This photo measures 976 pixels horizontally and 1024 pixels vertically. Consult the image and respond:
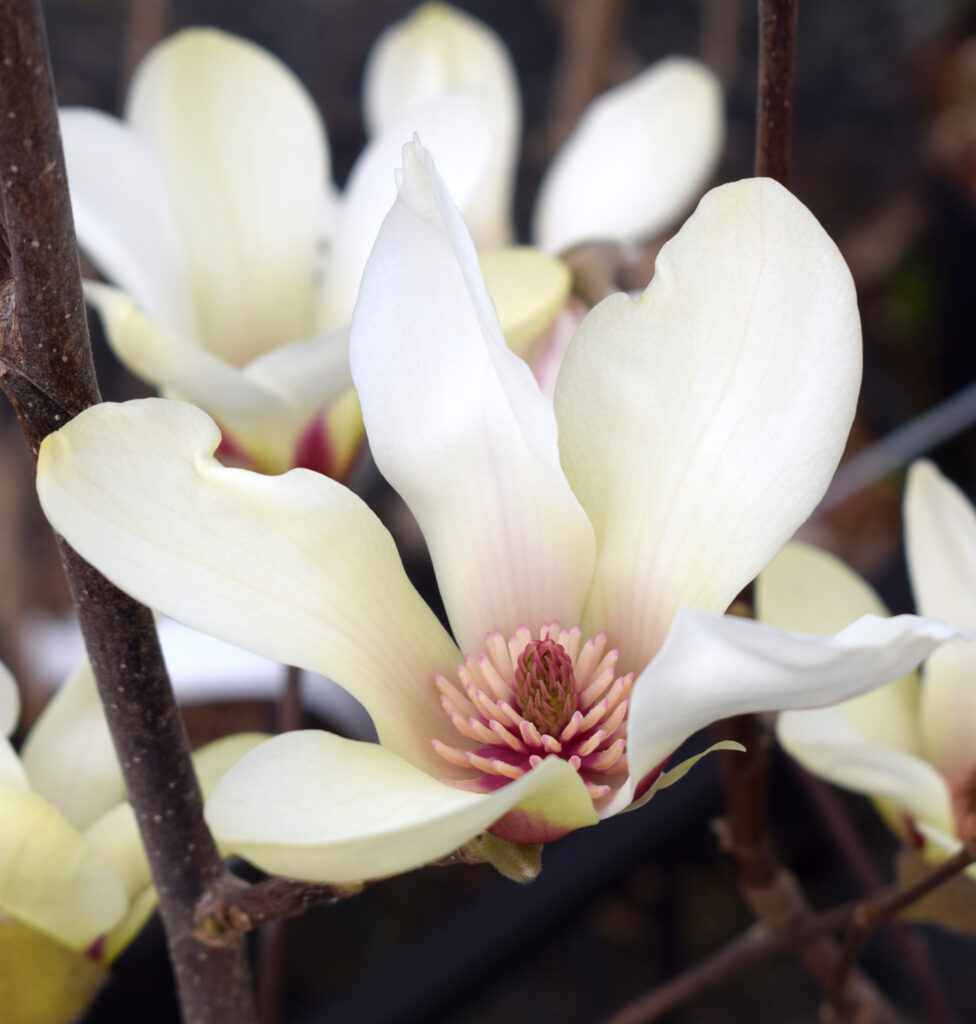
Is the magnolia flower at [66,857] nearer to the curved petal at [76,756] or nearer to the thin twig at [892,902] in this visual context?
the curved petal at [76,756]

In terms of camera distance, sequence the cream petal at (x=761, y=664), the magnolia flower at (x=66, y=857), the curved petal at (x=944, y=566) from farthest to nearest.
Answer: the curved petal at (x=944, y=566) → the magnolia flower at (x=66, y=857) → the cream petal at (x=761, y=664)

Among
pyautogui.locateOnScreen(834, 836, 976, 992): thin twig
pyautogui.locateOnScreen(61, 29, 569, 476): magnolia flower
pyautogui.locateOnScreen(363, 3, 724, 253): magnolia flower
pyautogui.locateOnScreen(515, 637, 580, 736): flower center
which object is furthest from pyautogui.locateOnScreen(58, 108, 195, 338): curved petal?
pyautogui.locateOnScreen(834, 836, 976, 992): thin twig

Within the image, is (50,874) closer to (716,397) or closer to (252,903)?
(252,903)

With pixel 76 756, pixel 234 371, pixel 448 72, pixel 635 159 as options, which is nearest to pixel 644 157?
pixel 635 159

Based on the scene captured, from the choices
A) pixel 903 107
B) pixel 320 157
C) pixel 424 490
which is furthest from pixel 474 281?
pixel 903 107

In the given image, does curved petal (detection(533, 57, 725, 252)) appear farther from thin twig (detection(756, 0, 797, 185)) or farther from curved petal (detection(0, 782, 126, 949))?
curved petal (detection(0, 782, 126, 949))

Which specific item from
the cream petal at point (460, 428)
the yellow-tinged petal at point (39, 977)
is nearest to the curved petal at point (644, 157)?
the cream petal at point (460, 428)
